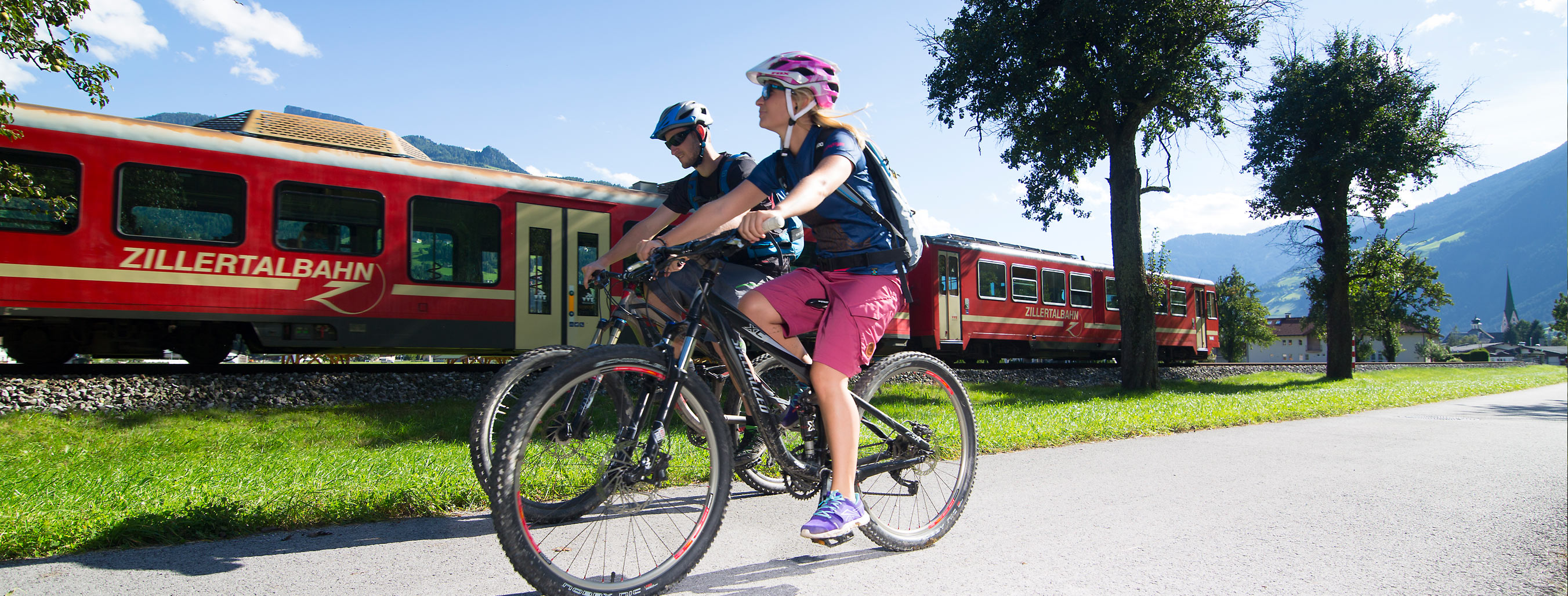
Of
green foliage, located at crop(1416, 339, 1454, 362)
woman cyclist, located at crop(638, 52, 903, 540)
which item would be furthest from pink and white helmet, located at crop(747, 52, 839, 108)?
green foliage, located at crop(1416, 339, 1454, 362)

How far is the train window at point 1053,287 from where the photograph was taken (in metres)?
18.7

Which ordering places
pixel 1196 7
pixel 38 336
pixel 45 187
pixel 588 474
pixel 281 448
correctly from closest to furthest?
pixel 588 474 < pixel 281 448 < pixel 45 187 < pixel 38 336 < pixel 1196 7

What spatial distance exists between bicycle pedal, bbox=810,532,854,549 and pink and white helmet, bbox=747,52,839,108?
1473mm

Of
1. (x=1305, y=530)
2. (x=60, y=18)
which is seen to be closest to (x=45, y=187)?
(x=60, y=18)

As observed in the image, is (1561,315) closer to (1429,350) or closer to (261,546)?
(1429,350)

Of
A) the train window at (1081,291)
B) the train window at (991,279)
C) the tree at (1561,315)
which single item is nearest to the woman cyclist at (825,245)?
the train window at (991,279)

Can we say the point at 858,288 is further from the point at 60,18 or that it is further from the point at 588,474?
the point at 60,18

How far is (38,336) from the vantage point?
841 cm

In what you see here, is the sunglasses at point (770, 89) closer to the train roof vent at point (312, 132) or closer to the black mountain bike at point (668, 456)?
the black mountain bike at point (668, 456)

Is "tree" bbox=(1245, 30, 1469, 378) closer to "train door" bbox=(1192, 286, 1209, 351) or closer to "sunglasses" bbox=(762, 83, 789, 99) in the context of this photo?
"train door" bbox=(1192, 286, 1209, 351)

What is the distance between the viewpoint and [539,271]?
1037 cm

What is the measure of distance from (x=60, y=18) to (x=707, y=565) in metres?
7.11

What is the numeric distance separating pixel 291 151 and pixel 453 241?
6.37 feet

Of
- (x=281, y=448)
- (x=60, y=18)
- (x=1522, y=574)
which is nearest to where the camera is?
(x=1522, y=574)
